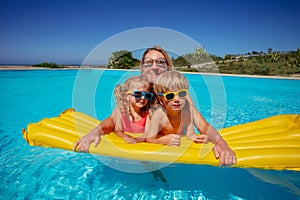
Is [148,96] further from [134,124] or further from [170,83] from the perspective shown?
[134,124]

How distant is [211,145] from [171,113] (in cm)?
45

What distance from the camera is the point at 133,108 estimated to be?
218 cm

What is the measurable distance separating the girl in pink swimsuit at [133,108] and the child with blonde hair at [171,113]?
0.40ft

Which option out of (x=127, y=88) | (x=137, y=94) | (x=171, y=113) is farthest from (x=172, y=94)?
(x=127, y=88)

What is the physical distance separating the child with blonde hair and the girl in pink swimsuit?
12 cm

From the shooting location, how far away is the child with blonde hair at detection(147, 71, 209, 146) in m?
1.80

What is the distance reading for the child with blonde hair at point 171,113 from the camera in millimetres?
1800

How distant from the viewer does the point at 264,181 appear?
7.55ft

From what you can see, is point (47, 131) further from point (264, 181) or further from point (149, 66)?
point (264, 181)

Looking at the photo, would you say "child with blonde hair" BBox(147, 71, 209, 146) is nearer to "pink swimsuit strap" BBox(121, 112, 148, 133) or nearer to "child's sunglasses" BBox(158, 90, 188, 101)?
"child's sunglasses" BBox(158, 90, 188, 101)

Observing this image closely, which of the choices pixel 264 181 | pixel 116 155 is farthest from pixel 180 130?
pixel 264 181

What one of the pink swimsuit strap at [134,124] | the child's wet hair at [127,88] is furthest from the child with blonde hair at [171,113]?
the pink swimsuit strap at [134,124]

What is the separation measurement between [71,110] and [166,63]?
1.62m

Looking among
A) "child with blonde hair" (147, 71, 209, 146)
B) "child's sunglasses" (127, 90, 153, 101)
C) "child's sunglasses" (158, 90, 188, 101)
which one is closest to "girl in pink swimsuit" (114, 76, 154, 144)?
"child's sunglasses" (127, 90, 153, 101)
